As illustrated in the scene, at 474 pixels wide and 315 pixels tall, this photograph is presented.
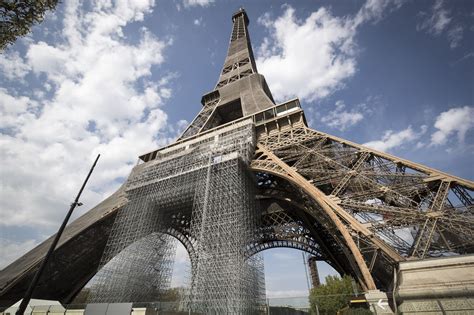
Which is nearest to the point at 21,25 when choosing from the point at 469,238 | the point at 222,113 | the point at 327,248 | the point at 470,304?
the point at 470,304

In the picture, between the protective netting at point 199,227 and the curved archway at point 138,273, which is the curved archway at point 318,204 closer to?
the protective netting at point 199,227

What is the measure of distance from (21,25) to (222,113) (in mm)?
23057

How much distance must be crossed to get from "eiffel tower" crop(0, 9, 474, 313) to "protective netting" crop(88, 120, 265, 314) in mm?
71

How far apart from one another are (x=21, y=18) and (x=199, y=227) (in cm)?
1187

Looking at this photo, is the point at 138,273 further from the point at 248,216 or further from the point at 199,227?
the point at 248,216

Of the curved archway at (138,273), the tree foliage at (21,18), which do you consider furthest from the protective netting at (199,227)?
the tree foliage at (21,18)

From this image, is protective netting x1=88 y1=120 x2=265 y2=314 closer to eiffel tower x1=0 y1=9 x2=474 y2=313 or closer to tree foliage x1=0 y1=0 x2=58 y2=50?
eiffel tower x1=0 y1=9 x2=474 y2=313

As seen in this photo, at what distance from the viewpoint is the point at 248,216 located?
575 inches

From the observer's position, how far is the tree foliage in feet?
16.3

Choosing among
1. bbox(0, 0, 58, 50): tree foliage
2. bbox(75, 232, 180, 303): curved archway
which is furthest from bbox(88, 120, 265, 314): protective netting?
bbox(0, 0, 58, 50): tree foliage

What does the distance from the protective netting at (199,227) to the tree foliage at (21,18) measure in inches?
416

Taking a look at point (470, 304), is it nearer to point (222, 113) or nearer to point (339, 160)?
point (339, 160)

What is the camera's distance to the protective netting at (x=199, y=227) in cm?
1187

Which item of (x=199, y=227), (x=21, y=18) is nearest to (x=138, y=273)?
(x=199, y=227)
